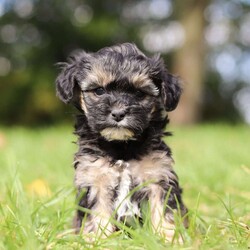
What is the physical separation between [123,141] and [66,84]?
29.5 inches

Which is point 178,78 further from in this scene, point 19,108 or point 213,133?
point 19,108

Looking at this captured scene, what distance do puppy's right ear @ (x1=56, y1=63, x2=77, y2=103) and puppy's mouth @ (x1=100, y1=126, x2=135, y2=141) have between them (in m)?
0.58

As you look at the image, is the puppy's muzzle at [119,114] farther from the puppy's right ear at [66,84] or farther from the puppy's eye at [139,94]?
the puppy's right ear at [66,84]

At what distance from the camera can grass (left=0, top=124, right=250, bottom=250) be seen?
3.74 metres

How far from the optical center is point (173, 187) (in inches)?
183

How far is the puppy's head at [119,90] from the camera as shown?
4.55 metres

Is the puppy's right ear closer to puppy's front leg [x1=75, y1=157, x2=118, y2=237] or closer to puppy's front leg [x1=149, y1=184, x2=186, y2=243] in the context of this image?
puppy's front leg [x1=75, y1=157, x2=118, y2=237]

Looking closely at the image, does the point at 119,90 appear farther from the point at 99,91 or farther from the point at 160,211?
the point at 160,211

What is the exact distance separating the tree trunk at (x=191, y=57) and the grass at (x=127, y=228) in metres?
2.95

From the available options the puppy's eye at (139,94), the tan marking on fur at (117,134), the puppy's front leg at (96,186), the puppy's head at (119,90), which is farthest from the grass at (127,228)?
the puppy's eye at (139,94)

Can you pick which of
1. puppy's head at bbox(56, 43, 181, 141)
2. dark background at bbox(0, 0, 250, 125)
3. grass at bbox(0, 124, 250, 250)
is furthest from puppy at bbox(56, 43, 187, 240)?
dark background at bbox(0, 0, 250, 125)

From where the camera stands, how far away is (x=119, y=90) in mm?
4707

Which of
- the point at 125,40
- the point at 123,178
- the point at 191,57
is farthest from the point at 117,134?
the point at 125,40

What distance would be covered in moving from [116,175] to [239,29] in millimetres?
21630
